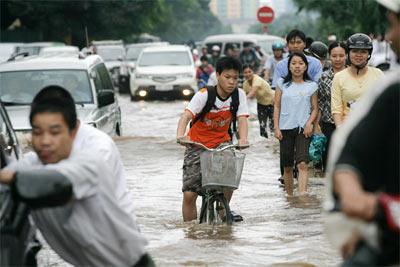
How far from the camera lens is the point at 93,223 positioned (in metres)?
4.86

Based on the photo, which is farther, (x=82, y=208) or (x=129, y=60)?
(x=129, y=60)

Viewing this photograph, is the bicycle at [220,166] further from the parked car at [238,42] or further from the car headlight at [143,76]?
the parked car at [238,42]

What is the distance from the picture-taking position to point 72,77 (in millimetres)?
15219


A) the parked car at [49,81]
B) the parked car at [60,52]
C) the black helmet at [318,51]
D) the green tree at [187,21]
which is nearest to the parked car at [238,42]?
the parked car at [60,52]

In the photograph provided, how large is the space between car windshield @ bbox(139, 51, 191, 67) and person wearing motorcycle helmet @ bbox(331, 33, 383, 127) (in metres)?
21.0

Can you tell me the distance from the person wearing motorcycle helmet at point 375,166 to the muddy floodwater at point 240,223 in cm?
497

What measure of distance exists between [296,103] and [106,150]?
7.68 metres

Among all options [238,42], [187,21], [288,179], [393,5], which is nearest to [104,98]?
[288,179]

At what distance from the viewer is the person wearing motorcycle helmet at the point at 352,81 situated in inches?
444

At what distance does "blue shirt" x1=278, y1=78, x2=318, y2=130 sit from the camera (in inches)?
493

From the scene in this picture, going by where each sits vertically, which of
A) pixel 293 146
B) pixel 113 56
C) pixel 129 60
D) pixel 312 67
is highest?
pixel 312 67

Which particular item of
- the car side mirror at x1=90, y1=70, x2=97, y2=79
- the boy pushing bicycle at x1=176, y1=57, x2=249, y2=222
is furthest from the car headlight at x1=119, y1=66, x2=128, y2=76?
the boy pushing bicycle at x1=176, y1=57, x2=249, y2=222

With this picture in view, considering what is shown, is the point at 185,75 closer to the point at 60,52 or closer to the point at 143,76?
the point at 143,76

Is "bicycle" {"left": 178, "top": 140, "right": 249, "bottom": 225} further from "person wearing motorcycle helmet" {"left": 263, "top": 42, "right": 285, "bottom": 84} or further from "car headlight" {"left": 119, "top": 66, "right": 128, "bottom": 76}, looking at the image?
"car headlight" {"left": 119, "top": 66, "right": 128, "bottom": 76}
